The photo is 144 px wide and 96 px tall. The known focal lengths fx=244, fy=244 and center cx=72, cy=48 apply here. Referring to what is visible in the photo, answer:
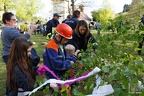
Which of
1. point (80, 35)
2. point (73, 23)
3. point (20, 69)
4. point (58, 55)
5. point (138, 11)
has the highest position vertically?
point (138, 11)

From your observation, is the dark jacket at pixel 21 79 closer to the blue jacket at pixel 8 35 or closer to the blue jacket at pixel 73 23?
the blue jacket at pixel 8 35

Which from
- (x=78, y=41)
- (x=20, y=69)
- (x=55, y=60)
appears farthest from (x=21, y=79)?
(x=78, y=41)

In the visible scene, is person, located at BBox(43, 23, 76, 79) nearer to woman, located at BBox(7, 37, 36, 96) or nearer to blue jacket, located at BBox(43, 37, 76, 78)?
blue jacket, located at BBox(43, 37, 76, 78)

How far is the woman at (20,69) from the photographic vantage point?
2.78 metres

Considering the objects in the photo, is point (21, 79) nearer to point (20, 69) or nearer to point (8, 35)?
point (20, 69)

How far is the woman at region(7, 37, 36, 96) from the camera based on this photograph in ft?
9.10

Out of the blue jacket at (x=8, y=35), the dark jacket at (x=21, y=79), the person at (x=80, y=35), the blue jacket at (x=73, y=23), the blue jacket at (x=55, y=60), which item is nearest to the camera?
the dark jacket at (x=21, y=79)

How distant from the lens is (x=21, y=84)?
109 inches

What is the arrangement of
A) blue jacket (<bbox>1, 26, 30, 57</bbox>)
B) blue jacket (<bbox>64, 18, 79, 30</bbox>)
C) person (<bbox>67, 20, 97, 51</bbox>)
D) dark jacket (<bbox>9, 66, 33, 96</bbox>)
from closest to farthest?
dark jacket (<bbox>9, 66, 33, 96</bbox>), blue jacket (<bbox>1, 26, 30, 57</bbox>), person (<bbox>67, 20, 97, 51</bbox>), blue jacket (<bbox>64, 18, 79, 30</bbox>)

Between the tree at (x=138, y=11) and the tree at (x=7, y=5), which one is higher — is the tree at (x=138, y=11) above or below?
below

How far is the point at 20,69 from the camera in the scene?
2.80 metres

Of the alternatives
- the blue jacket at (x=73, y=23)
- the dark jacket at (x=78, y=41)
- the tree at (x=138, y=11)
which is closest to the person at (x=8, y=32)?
the dark jacket at (x=78, y=41)

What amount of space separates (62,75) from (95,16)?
63.0 m

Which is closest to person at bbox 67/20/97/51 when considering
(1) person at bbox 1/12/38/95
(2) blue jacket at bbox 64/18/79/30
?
(1) person at bbox 1/12/38/95
